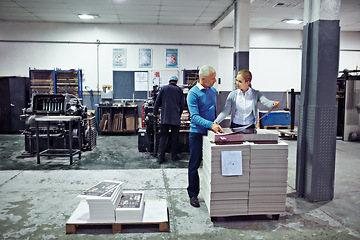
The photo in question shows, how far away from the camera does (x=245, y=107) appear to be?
3145 millimetres

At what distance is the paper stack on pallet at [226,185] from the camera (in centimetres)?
279

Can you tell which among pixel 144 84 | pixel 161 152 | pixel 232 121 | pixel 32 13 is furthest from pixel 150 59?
pixel 232 121

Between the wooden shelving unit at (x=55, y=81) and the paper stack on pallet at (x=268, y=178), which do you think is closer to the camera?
the paper stack on pallet at (x=268, y=178)

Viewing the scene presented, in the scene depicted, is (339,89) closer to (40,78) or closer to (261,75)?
(261,75)

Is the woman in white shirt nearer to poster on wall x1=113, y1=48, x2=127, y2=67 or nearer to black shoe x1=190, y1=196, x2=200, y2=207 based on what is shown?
black shoe x1=190, y1=196, x2=200, y2=207

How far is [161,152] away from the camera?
5.45 m

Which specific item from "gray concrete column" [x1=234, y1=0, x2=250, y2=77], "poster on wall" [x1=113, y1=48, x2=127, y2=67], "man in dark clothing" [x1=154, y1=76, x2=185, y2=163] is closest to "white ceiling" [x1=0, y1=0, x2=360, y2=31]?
"gray concrete column" [x1=234, y1=0, x2=250, y2=77]

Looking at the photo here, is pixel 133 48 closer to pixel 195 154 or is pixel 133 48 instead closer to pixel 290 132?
pixel 290 132

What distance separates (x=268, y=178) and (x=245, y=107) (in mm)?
808

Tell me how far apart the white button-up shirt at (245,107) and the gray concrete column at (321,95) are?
35.5 inches

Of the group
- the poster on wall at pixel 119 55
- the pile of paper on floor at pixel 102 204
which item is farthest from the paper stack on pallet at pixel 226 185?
the poster on wall at pixel 119 55

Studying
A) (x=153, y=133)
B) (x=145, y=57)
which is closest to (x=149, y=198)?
(x=153, y=133)

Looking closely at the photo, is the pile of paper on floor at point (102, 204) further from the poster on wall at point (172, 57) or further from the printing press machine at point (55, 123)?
the poster on wall at point (172, 57)

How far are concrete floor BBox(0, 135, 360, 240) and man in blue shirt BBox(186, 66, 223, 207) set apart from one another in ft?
1.36
